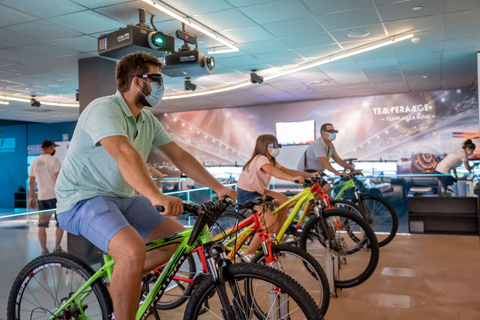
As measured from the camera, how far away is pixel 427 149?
38.8 ft

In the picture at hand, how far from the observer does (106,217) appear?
6.36ft

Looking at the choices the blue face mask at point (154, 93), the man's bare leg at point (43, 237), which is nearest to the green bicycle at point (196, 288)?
the blue face mask at point (154, 93)

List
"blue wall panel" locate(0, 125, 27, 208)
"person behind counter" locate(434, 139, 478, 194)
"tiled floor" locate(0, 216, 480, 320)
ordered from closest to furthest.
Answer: "tiled floor" locate(0, 216, 480, 320)
"person behind counter" locate(434, 139, 478, 194)
"blue wall panel" locate(0, 125, 27, 208)

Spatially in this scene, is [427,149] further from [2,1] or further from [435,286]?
[2,1]

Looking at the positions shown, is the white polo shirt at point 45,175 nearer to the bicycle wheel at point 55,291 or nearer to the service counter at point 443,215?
the bicycle wheel at point 55,291

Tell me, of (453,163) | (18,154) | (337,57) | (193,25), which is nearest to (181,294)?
(193,25)

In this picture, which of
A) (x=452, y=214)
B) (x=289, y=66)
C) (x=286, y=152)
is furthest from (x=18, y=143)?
(x=452, y=214)

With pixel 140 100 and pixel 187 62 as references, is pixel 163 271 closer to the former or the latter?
pixel 140 100

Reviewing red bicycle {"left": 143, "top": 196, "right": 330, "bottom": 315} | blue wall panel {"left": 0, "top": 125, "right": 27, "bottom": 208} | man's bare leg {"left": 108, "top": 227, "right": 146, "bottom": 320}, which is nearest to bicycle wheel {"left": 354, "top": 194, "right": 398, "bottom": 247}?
red bicycle {"left": 143, "top": 196, "right": 330, "bottom": 315}

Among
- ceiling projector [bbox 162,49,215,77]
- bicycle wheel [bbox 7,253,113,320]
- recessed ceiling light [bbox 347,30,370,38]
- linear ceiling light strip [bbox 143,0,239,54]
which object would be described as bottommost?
bicycle wheel [bbox 7,253,113,320]

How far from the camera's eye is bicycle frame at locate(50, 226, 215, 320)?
1.91 meters

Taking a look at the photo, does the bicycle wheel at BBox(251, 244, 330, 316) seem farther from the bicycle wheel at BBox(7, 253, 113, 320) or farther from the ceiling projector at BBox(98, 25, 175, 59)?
the ceiling projector at BBox(98, 25, 175, 59)

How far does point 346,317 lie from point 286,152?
1068 cm

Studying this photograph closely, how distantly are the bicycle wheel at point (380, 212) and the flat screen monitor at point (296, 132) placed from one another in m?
7.26
